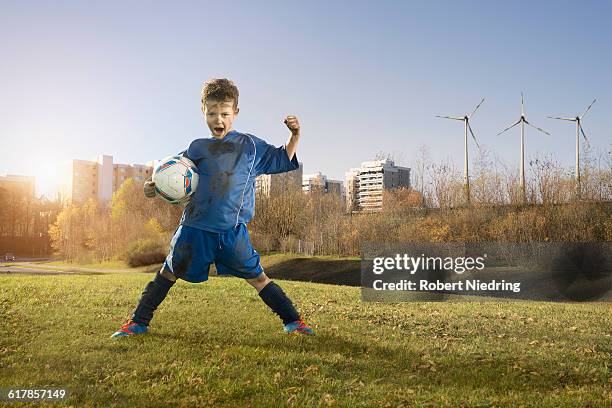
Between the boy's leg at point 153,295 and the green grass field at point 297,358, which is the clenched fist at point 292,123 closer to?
the boy's leg at point 153,295

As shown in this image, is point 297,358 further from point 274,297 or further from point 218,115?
point 218,115

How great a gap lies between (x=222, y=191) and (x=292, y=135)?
Answer: 0.82 metres

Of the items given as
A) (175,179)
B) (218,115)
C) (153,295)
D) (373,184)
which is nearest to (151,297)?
(153,295)

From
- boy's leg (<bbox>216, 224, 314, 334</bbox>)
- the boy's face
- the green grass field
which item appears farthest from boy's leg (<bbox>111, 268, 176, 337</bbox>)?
the boy's face

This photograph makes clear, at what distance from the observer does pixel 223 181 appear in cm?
498

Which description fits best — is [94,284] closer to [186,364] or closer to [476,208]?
[186,364]

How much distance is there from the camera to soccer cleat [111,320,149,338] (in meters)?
5.36

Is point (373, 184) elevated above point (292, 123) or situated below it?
above

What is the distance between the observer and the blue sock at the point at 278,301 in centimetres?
543

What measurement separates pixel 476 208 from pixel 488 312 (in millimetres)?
13116

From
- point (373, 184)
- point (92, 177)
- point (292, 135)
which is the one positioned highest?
point (92, 177)

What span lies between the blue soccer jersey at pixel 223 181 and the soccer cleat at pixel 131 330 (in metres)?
1.18

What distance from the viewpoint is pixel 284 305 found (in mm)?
5520

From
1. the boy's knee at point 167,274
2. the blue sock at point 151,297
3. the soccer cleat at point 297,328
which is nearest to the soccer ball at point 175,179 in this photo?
the boy's knee at point 167,274
